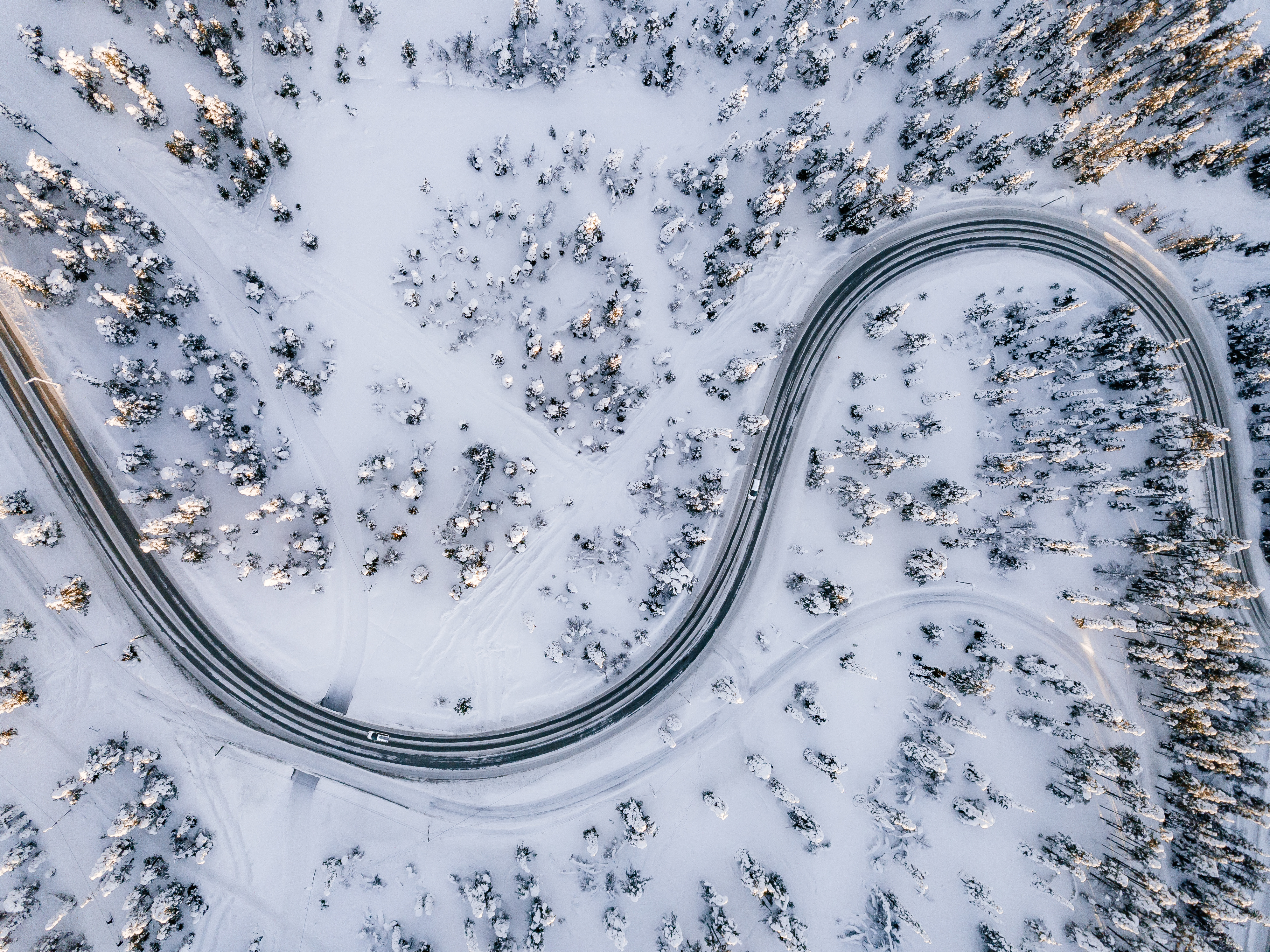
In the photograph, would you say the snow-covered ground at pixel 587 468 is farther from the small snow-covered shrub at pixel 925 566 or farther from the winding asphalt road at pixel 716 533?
the winding asphalt road at pixel 716 533

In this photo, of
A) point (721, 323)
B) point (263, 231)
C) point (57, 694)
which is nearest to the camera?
point (57, 694)

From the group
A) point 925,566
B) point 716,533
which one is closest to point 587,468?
point 716,533

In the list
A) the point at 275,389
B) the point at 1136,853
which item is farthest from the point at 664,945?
the point at 275,389

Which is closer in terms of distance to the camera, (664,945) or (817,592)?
(664,945)

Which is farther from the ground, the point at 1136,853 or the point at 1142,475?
the point at 1142,475

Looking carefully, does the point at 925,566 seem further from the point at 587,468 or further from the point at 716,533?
the point at 587,468

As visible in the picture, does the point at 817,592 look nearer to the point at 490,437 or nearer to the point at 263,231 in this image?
the point at 490,437

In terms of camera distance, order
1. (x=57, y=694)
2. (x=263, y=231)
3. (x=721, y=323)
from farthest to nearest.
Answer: (x=721, y=323) → (x=263, y=231) → (x=57, y=694)
